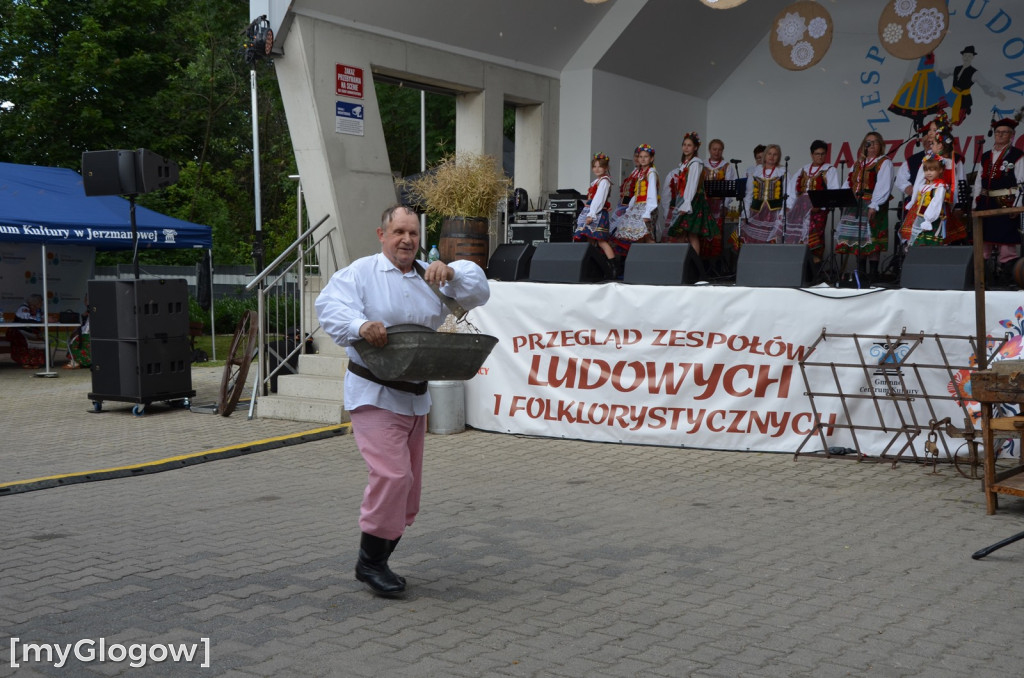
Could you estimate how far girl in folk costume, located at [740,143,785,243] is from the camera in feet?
45.7

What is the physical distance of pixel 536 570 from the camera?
5.04 metres

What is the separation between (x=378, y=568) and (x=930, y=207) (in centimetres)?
836

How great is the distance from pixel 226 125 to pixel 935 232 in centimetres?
2479

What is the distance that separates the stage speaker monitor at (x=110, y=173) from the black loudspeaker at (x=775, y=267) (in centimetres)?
637

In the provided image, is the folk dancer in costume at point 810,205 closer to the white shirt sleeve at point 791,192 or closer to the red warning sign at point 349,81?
the white shirt sleeve at point 791,192

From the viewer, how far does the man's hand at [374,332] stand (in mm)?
4227

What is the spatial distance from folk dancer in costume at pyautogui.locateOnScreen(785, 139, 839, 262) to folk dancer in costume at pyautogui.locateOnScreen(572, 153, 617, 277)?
120 inches

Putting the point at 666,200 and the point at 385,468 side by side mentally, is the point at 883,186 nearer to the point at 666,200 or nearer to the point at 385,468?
the point at 666,200

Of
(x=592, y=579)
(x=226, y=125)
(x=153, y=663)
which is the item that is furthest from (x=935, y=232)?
(x=226, y=125)

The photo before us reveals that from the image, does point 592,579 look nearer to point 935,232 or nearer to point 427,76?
point 935,232

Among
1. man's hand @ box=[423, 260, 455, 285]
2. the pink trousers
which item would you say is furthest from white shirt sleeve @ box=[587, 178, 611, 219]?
the pink trousers

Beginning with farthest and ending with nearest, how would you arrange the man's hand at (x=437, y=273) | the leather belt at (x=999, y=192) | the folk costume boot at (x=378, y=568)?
the leather belt at (x=999, y=192) → the folk costume boot at (x=378, y=568) → the man's hand at (x=437, y=273)

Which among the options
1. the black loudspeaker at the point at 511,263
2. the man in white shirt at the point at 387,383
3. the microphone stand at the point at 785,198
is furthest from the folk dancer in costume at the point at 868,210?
the man in white shirt at the point at 387,383

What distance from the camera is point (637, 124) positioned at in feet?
50.6
